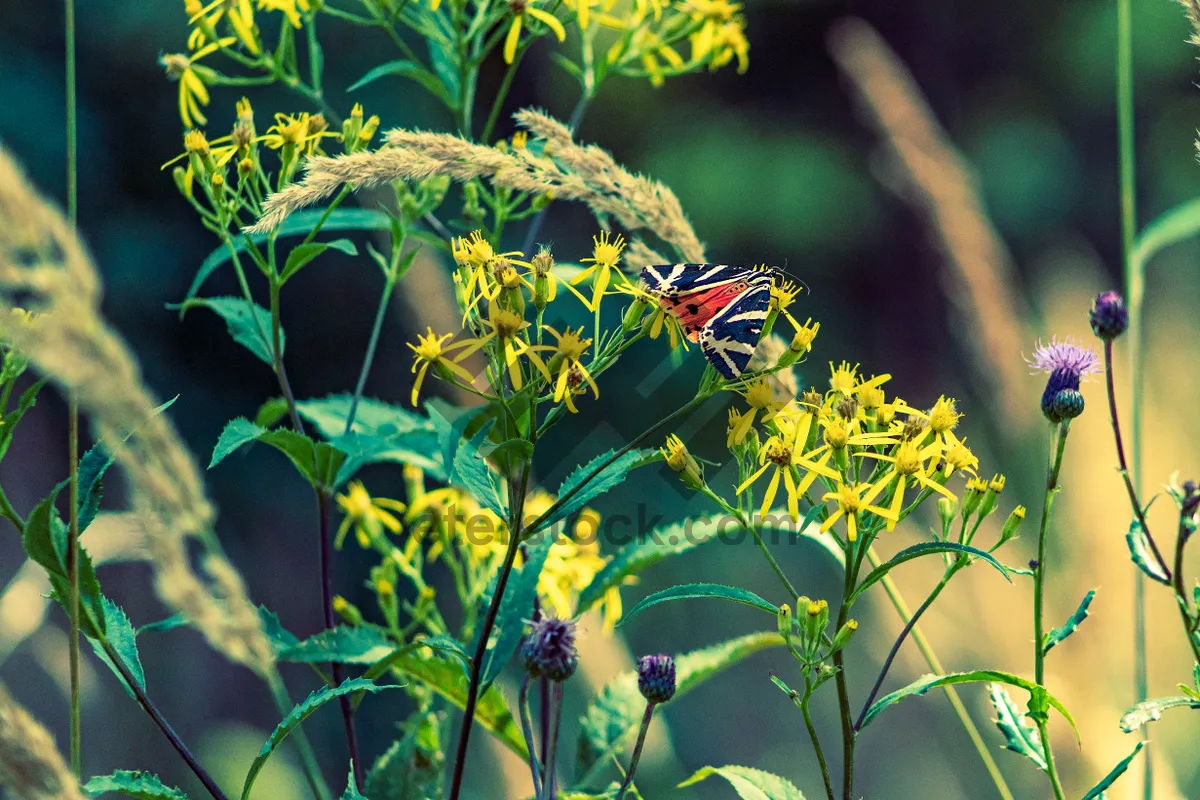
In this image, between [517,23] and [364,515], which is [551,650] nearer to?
[364,515]

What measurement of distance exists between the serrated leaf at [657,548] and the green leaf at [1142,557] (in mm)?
251

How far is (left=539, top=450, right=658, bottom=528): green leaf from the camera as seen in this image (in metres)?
0.86

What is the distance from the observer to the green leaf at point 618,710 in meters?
1.09

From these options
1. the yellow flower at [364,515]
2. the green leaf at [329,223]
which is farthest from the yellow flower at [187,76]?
the yellow flower at [364,515]

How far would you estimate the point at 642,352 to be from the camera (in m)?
4.26

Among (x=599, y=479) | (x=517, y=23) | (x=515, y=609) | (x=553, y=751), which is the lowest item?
(x=553, y=751)

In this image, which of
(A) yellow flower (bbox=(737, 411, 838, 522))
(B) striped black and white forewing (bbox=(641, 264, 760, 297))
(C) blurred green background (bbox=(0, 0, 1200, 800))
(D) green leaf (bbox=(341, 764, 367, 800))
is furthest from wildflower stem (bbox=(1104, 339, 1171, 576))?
(C) blurred green background (bbox=(0, 0, 1200, 800))

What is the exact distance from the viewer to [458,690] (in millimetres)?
1021

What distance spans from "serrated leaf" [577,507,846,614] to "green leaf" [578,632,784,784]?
123 mm

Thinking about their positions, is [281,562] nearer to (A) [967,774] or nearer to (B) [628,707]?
(A) [967,774]

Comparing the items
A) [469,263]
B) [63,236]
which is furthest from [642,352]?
[63,236]

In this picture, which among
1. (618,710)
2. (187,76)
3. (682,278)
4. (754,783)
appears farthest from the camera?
(187,76)

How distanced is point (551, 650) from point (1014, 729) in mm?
409

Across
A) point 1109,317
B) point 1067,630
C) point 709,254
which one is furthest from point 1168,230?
point 709,254
